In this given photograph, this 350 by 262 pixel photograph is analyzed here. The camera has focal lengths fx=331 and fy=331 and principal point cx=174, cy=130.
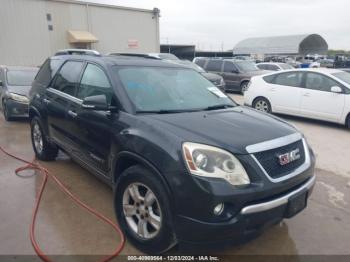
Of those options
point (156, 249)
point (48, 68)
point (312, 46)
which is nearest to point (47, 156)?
point (48, 68)

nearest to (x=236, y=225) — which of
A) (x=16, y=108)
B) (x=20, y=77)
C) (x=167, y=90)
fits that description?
(x=167, y=90)

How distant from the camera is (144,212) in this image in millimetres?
2941

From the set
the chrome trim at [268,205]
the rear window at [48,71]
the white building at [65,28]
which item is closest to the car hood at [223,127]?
the chrome trim at [268,205]

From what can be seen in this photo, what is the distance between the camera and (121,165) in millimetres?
3186

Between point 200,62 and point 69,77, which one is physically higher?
point 69,77

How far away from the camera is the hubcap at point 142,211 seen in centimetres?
283

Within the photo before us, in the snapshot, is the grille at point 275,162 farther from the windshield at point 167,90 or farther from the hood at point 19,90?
the hood at point 19,90

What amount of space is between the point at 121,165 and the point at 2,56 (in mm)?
19821

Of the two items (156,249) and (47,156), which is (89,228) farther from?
(47,156)

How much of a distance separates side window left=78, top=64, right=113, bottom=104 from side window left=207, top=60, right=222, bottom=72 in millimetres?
12469

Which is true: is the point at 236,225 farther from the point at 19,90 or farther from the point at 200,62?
the point at 200,62

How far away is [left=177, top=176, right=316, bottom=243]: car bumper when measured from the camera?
96.5 inches

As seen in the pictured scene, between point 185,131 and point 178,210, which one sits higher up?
point 185,131

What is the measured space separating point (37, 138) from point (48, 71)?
1159 mm
